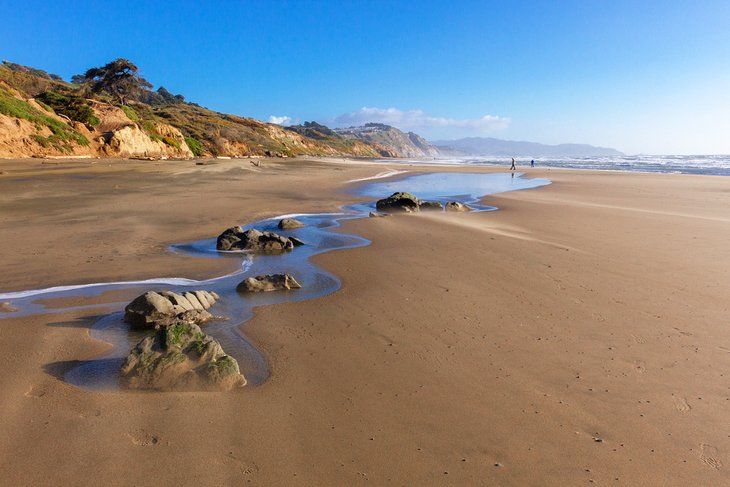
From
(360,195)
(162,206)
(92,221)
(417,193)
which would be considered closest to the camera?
(92,221)

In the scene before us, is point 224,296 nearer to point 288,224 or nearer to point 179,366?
point 179,366

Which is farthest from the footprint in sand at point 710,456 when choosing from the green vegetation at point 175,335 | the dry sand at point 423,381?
the green vegetation at point 175,335

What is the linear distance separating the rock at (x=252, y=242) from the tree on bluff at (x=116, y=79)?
45865mm

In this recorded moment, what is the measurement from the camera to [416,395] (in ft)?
10.8

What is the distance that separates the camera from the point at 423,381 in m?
3.52

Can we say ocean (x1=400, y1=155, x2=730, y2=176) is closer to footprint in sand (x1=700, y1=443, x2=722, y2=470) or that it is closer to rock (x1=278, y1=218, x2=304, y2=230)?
rock (x1=278, y1=218, x2=304, y2=230)

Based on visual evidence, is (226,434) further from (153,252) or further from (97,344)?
(153,252)

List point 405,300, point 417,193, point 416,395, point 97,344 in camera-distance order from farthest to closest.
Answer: point 417,193 < point 405,300 < point 97,344 < point 416,395

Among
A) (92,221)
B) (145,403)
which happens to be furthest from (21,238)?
(145,403)

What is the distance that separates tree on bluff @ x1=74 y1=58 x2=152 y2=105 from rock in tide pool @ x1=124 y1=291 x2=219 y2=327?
4922cm

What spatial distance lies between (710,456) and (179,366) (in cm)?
384

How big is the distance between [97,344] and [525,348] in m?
4.20

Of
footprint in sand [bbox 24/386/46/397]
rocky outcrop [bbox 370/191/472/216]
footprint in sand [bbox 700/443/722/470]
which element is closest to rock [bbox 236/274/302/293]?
footprint in sand [bbox 24/386/46/397]

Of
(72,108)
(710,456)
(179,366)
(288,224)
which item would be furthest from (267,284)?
(72,108)
